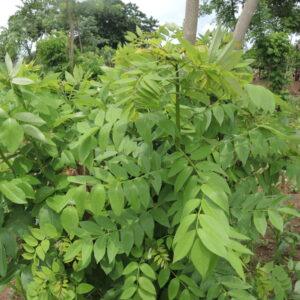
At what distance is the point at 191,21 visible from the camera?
1892 millimetres

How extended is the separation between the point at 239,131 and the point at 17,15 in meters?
32.6

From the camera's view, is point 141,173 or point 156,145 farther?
point 156,145

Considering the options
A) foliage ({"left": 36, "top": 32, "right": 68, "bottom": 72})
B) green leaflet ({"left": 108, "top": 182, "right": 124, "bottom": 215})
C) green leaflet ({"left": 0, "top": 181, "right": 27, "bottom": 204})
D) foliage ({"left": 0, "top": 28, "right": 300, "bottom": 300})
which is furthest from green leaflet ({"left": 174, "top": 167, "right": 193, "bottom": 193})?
foliage ({"left": 36, "top": 32, "right": 68, "bottom": 72})

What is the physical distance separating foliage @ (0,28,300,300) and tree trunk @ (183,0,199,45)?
65 cm

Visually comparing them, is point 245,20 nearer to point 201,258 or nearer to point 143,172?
point 143,172

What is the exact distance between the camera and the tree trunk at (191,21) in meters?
1.82

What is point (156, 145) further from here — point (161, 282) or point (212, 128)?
point (161, 282)

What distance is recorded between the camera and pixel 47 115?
1.13m

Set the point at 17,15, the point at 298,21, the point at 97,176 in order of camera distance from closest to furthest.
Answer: the point at 97,176
the point at 298,21
the point at 17,15

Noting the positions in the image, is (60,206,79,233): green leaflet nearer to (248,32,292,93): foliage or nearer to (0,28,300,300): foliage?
(0,28,300,300): foliage

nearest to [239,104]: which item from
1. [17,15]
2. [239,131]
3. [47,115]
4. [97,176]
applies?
[239,131]

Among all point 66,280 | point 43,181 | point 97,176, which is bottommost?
point 66,280

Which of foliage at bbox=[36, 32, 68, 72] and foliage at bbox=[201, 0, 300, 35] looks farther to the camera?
foliage at bbox=[201, 0, 300, 35]

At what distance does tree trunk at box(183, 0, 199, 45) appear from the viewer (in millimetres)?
1815
